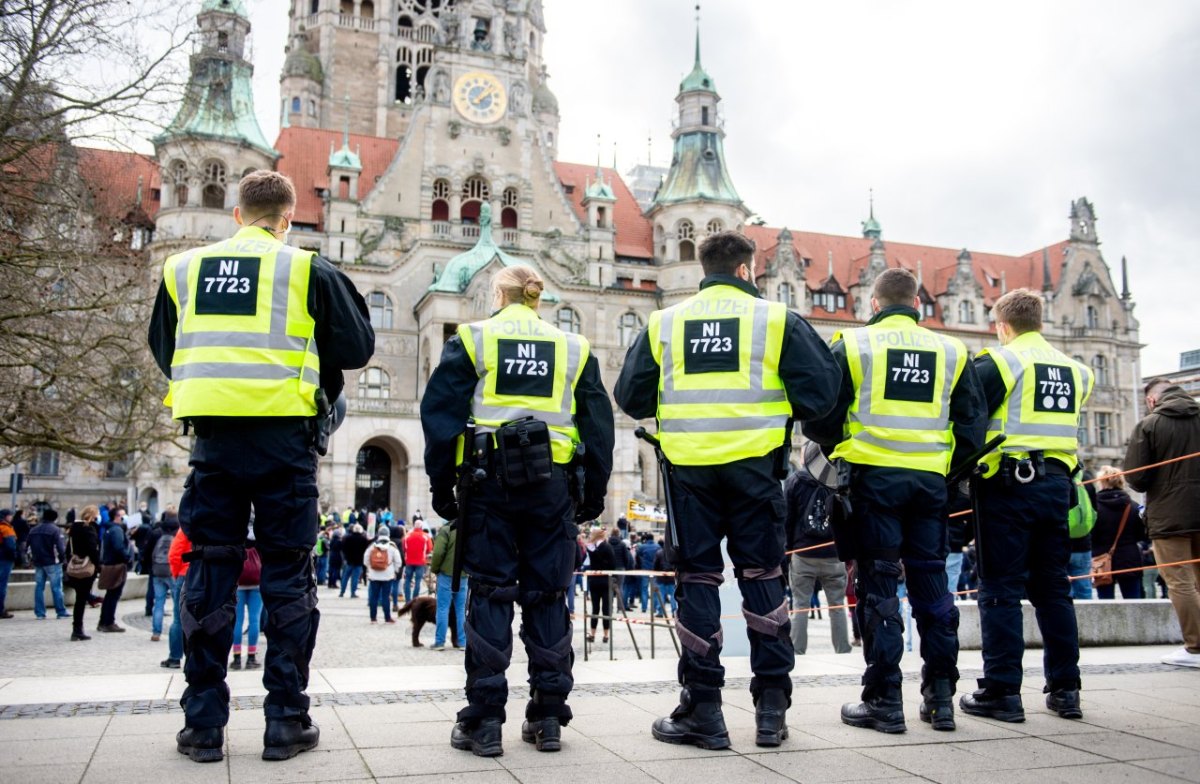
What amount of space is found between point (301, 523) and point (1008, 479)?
12.5 feet

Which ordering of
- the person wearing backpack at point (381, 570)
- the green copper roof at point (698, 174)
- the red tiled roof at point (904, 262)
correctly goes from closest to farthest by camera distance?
the person wearing backpack at point (381, 570) < the green copper roof at point (698, 174) < the red tiled roof at point (904, 262)

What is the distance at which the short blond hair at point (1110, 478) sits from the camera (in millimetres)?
10211

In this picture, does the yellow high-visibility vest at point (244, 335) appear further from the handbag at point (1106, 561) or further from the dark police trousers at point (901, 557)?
the handbag at point (1106, 561)

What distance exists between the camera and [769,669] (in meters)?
5.07

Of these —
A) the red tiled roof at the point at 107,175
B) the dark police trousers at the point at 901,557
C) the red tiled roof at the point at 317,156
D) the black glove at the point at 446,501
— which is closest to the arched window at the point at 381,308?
the red tiled roof at the point at 317,156

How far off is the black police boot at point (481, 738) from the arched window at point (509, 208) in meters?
43.9

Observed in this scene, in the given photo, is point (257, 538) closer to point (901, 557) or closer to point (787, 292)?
point (901, 557)

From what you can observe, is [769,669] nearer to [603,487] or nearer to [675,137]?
[603,487]

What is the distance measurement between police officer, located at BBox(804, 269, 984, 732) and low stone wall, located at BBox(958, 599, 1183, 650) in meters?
3.80

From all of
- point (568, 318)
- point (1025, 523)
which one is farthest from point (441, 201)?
point (1025, 523)

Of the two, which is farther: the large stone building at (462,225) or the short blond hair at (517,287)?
the large stone building at (462,225)

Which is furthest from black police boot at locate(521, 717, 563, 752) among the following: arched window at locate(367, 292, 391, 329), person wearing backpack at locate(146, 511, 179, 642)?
arched window at locate(367, 292, 391, 329)

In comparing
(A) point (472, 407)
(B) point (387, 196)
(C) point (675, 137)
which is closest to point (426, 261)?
(B) point (387, 196)

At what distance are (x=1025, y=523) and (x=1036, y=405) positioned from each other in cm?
73
